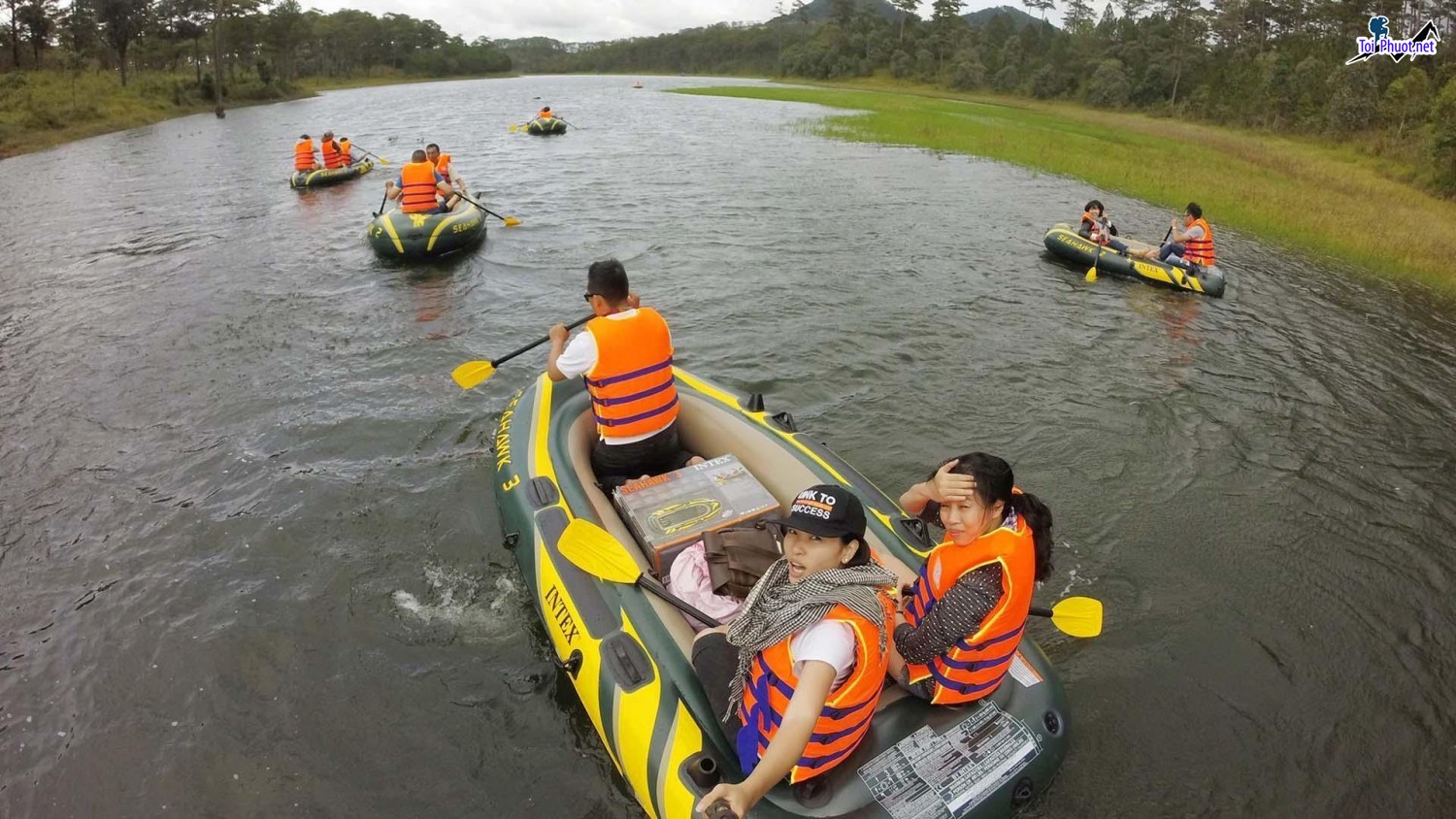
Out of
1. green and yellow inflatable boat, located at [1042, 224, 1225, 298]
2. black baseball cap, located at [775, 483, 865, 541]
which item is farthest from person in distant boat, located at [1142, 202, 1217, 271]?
black baseball cap, located at [775, 483, 865, 541]

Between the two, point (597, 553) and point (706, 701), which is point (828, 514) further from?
point (597, 553)

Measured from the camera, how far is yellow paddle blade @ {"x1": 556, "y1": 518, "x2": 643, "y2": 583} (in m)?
3.97

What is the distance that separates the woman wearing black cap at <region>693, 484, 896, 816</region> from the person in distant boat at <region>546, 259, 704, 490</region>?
Result: 7.40ft

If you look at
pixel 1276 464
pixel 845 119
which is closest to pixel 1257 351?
pixel 1276 464

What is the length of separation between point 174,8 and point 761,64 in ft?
231

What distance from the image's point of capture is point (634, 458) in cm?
504

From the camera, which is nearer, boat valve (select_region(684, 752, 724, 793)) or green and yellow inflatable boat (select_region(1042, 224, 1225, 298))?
boat valve (select_region(684, 752, 724, 793))

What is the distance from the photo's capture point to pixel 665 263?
1221 cm

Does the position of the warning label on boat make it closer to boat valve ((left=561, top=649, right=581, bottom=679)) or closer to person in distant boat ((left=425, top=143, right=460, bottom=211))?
boat valve ((left=561, top=649, right=581, bottom=679))

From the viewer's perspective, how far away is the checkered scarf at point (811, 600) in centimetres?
243

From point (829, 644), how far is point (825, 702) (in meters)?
0.27

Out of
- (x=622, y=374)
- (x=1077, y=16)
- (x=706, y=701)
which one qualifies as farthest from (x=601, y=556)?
(x=1077, y=16)

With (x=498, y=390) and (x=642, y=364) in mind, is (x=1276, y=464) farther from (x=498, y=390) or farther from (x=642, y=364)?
(x=498, y=390)

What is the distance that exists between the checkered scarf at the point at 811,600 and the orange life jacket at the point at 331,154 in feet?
61.0
